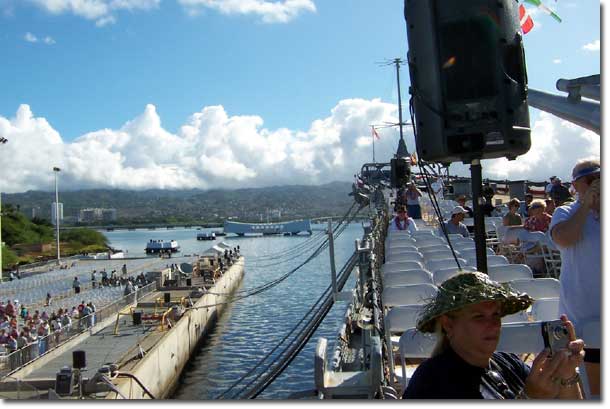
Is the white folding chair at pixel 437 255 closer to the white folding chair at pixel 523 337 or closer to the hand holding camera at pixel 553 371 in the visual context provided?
the white folding chair at pixel 523 337

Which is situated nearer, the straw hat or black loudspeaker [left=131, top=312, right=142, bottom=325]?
the straw hat

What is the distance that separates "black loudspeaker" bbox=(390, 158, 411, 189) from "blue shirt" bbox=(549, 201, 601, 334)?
2.70 metres

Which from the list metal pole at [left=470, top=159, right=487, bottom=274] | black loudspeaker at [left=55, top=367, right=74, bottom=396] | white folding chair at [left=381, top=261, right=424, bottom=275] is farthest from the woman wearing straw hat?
black loudspeaker at [left=55, top=367, right=74, bottom=396]

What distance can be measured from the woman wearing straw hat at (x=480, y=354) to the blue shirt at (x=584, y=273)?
2.84 feet

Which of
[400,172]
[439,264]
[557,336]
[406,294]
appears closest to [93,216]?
[439,264]

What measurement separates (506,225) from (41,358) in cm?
1347

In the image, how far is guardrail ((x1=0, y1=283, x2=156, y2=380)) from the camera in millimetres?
15129

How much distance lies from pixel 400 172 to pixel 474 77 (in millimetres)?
2803

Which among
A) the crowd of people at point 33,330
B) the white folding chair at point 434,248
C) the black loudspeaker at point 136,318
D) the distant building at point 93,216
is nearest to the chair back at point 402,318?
the white folding chair at point 434,248

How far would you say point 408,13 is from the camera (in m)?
3.28

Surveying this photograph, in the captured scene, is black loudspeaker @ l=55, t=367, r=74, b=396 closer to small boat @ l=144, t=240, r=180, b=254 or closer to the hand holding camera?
the hand holding camera

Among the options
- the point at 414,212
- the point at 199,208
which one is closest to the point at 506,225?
the point at 414,212

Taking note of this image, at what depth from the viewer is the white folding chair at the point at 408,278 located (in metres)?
7.34

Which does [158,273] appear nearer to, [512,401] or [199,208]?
[512,401]
